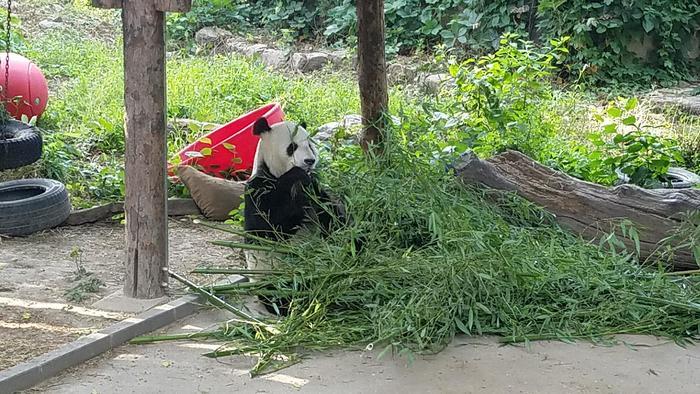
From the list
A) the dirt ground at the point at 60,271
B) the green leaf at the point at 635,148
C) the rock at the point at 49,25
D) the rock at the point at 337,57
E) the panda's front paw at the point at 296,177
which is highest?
the rock at the point at 49,25

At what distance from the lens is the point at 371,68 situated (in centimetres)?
718

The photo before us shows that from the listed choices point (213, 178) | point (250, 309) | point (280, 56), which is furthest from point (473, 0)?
point (250, 309)

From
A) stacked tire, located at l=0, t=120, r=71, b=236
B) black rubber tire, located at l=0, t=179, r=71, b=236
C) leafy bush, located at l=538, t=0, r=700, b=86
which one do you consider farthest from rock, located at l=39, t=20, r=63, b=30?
black rubber tire, located at l=0, t=179, r=71, b=236

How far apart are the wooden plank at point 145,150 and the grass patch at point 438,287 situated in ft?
1.69

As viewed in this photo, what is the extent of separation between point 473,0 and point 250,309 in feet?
31.8

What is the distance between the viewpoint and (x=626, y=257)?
19.4ft

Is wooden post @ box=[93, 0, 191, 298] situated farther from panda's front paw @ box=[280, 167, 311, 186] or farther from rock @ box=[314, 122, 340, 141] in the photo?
rock @ box=[314, 122, 340, 141]

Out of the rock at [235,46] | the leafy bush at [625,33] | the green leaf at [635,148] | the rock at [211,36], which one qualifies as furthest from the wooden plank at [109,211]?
the rock at [211,36]

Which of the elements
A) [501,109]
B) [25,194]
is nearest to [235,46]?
[501,109]

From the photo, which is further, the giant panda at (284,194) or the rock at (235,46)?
the rock at (235,46)

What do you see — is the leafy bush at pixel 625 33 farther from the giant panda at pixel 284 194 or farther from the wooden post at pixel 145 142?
the wooden post at pixel 145 142

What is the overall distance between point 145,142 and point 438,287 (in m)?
1.91

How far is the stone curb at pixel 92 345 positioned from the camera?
169 inches

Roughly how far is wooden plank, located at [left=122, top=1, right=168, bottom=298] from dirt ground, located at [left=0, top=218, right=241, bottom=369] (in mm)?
249
